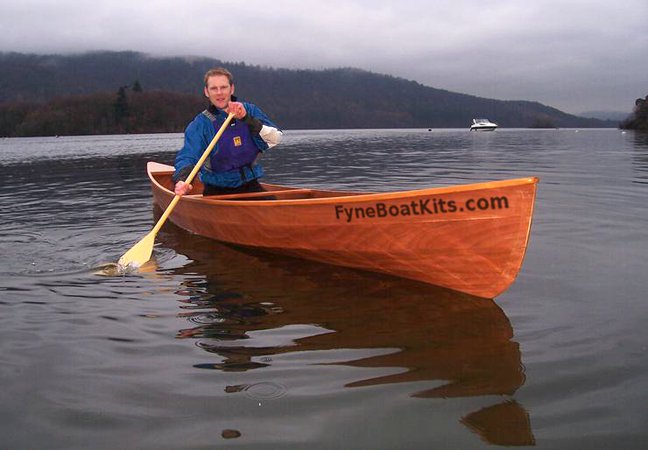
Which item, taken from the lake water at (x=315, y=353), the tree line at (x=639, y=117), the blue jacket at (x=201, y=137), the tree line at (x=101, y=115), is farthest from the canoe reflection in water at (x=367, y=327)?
the tree line at (x=101, y=115)

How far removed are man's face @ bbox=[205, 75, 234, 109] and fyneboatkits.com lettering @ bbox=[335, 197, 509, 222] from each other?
7.83 feet

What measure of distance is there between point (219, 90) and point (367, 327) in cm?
383

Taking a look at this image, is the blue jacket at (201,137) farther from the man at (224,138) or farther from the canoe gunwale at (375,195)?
the canoe gunwale at (375,195)

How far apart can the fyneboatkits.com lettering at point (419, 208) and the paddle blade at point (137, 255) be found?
2.49 metres

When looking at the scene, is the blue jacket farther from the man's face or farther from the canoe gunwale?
the canoe gunwale

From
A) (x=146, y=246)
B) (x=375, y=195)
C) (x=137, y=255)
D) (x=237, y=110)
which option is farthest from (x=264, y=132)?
(x=375, y=195)

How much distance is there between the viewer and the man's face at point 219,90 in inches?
253

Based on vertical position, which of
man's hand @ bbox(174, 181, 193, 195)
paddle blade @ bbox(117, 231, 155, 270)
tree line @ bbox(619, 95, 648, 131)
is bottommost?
paddle blade @ bbox(117, 231, 155, 270)

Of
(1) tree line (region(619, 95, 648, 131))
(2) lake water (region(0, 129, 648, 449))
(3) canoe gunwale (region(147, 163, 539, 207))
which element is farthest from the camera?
(1) tree line (region(619, 95, 648, 131))

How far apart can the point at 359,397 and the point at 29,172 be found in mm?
22071

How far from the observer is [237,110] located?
632 centimetres

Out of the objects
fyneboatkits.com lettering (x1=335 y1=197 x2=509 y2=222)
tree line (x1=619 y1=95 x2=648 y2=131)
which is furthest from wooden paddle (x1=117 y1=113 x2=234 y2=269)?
tree line (x1=619 y1=95 x2=648 y2=131)

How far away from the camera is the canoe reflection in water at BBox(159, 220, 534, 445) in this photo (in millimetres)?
3178

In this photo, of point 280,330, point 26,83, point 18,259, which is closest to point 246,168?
point 18,259
